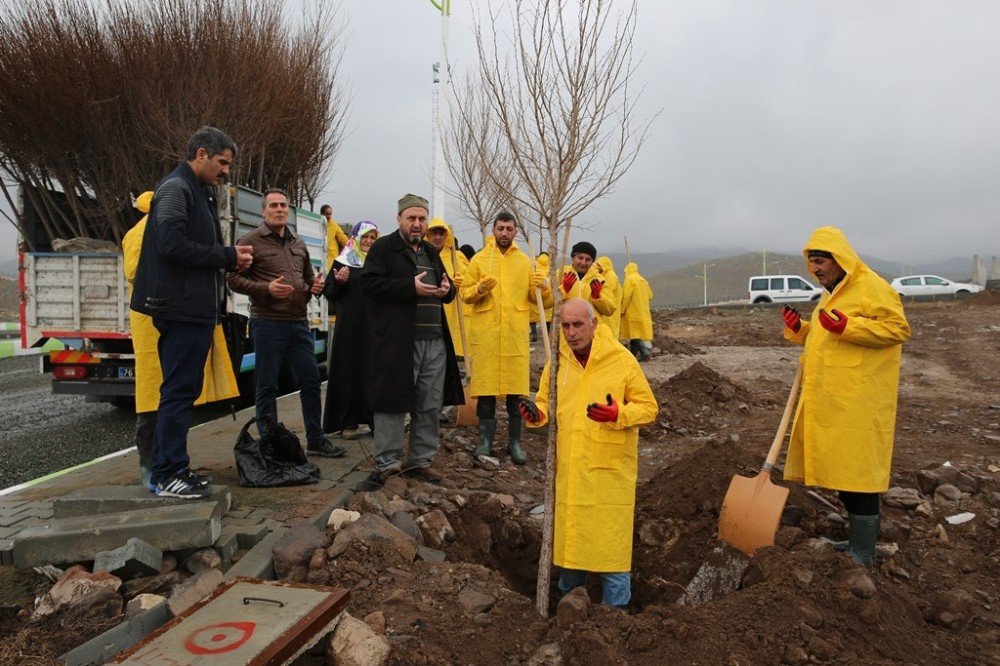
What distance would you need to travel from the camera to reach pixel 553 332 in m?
3.35

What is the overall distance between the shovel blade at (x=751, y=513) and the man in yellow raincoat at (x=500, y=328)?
2.12 meters

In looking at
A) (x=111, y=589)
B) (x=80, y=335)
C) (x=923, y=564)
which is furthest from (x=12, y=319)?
→ (x=923, y=564)

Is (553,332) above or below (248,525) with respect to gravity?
above

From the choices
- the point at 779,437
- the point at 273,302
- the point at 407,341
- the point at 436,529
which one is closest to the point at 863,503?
the point at 779,437

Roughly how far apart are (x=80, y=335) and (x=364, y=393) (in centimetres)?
372

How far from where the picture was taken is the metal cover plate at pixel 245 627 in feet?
7.27

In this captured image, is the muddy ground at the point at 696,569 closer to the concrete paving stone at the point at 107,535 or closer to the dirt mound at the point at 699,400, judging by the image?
the dirt mound at the point at 699,400

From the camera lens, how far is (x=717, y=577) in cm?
356

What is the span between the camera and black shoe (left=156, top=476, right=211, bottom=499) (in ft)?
11.9

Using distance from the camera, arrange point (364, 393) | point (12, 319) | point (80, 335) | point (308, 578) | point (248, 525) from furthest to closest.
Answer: point (12, 319), point (80, 335), point (364, 393), point (248, 525), point (308, 578)

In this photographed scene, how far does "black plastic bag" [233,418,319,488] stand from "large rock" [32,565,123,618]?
1.39m

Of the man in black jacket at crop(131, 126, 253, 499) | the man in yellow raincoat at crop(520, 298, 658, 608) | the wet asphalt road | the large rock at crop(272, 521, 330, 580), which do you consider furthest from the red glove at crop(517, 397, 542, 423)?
the wet asphalt road

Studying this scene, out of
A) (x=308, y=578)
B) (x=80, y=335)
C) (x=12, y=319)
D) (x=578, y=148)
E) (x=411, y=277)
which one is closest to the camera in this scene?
(x=308, y=578)

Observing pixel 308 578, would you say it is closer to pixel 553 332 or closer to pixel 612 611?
pixel 612 611
